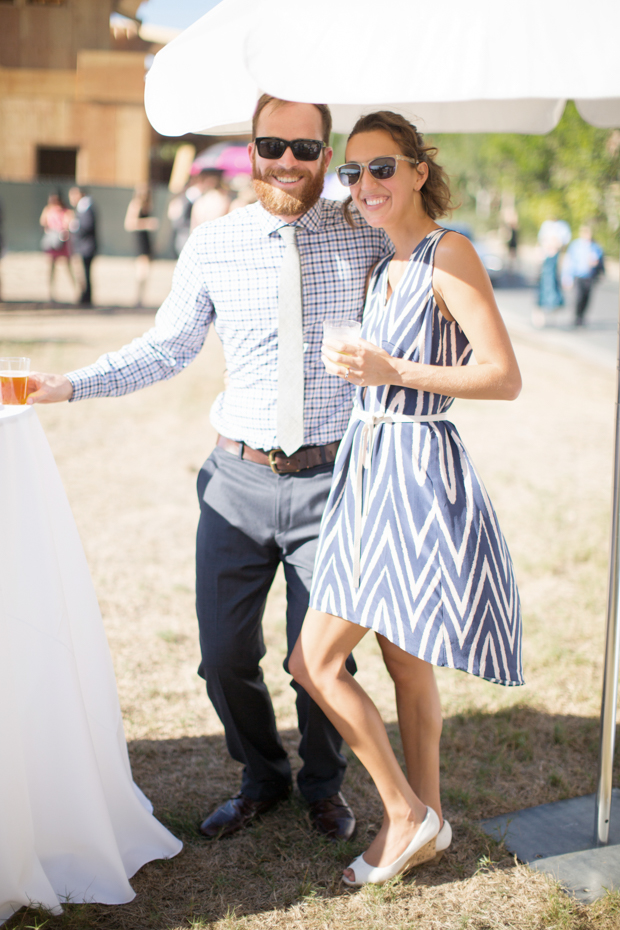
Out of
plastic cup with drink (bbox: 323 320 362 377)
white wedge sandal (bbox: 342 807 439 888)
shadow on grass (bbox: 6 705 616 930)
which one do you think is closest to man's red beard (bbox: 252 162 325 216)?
plastic cup with drink (bbox: 323 320 362 377)

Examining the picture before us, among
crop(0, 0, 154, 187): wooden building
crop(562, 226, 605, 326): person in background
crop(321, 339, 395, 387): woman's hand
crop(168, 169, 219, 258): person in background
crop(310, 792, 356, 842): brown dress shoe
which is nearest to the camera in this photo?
crop(321, 339, 395, 387): woman's hand

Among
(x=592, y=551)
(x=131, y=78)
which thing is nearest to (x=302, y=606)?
(x=592, y=551)

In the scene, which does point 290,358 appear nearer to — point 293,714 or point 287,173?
point 287,173

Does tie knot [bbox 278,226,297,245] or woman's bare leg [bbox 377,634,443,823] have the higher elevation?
tie knot [bbox 278,226,297,245]

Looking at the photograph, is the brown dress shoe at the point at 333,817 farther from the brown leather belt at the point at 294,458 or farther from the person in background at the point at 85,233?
the person in background at the point at 85,233

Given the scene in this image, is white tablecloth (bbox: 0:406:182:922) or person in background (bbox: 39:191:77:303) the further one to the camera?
person in background (bbox: 39:191:77:303)

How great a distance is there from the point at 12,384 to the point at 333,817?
1.74 m

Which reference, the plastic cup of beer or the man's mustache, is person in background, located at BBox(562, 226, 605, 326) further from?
the plastic cup of beer

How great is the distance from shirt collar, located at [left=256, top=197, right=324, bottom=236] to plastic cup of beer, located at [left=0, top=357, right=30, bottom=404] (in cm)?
87

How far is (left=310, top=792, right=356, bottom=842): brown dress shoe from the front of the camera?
275 centimetres

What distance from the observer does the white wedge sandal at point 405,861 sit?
2.44 metres

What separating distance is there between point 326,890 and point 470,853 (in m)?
0.51

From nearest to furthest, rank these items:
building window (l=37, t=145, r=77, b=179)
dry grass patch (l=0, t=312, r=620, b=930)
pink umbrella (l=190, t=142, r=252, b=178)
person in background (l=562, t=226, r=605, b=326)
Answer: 1. dry grass patch (l=0, t=312, r=620, b=930)
2. person in background (l=562, t=226, r=605, b=326)
3. pink umbrella (l=190, t=142, r=252, b=178)
4. building window (l=37, t=145, r=77, b=179)

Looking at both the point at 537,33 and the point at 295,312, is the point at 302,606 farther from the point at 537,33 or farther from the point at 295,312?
the point at 537,33
